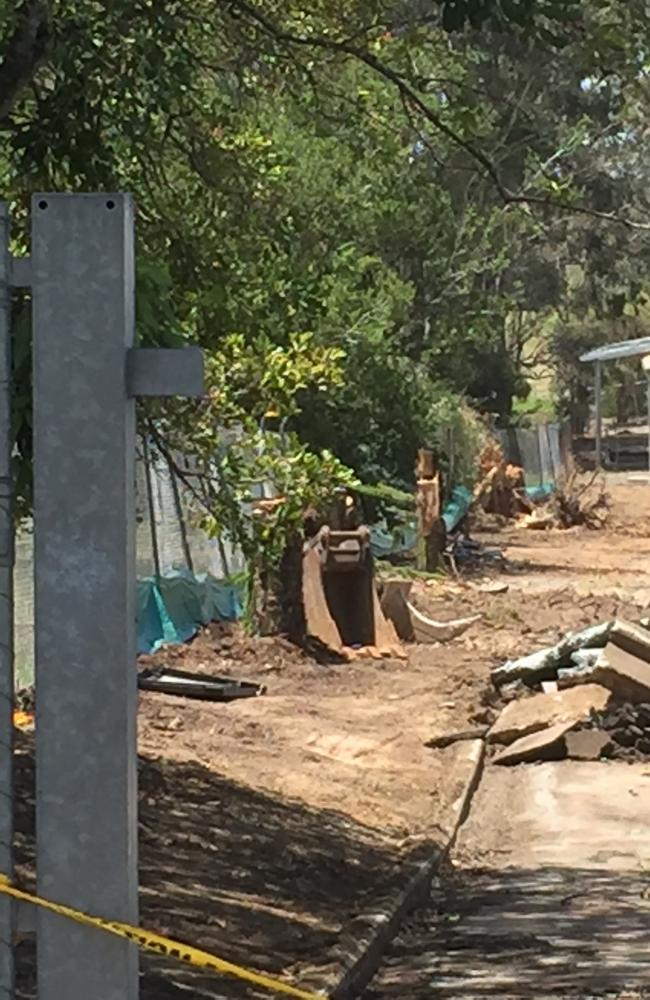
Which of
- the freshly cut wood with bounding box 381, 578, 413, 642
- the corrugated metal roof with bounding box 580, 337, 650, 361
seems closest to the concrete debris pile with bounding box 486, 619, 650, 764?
the freshly cut wood with bounding box 381, 578, 413, 642

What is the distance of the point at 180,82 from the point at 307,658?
37.2 feet

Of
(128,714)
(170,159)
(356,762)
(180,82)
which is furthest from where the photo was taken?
(356,762)

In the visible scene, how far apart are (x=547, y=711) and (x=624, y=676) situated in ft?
2.52

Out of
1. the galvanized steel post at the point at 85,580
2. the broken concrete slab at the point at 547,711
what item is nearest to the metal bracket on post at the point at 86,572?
the galvanized steel post at the point at 85,580

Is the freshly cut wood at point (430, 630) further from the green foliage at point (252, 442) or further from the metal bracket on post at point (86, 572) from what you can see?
the metal bracket on post at point (86, 572)

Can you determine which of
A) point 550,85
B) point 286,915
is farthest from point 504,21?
point 550,85

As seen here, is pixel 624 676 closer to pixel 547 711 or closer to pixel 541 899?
pixel 547 711

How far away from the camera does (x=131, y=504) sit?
355cm

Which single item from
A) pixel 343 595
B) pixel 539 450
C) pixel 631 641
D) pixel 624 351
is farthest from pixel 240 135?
pixel 539 450

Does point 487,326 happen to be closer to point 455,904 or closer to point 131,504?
point 455,904

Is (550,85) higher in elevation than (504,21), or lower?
higher

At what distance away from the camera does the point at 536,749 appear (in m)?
16.7

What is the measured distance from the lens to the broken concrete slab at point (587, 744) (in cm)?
1677

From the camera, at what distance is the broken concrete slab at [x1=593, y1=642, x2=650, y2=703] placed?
1780cm
